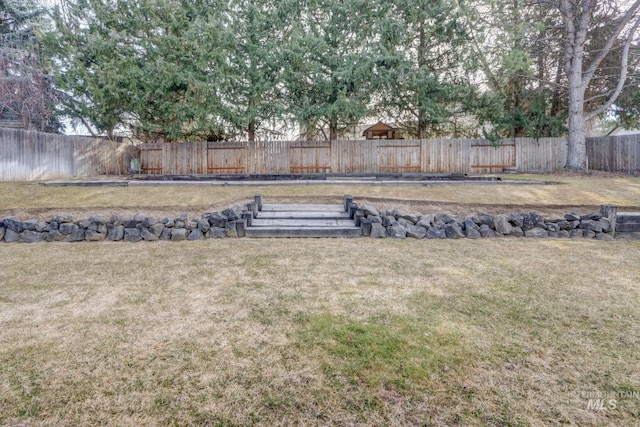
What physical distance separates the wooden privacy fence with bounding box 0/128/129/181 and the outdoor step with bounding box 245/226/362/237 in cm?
1017

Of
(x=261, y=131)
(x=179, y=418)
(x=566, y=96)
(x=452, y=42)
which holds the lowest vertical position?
(x=179, y=418)

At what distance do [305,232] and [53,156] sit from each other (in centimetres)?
1156

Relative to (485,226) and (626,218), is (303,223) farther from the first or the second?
(626,218)

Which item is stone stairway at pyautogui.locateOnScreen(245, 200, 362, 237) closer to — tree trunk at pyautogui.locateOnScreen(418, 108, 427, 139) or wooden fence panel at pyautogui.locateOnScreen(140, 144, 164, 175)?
tree trunk at pyautogui.locateOnScreen(418, 108, 427, 139)

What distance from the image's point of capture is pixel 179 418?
5.36ft

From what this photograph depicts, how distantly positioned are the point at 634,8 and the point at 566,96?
3762 mm

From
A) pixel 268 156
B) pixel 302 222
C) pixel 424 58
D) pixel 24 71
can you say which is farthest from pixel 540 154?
pixel 24 71

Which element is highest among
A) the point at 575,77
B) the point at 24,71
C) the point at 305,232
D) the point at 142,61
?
the point at 142,61

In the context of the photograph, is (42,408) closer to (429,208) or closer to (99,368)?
(99,368)

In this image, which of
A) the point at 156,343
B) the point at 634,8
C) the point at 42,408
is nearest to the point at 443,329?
the point at 156,343

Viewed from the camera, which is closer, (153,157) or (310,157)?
(310,157)

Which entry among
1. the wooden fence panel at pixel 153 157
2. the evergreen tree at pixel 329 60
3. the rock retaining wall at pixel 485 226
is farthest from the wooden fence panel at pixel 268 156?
the rock retaining wall at pixel 485 226

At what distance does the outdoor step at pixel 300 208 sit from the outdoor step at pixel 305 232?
80 cm

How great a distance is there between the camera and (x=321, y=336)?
7.88 ft
